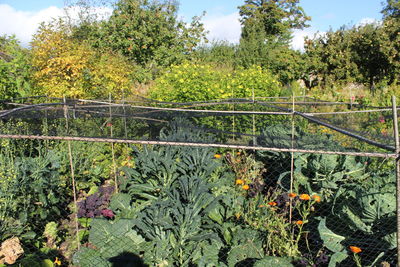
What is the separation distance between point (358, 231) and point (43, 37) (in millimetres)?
7300

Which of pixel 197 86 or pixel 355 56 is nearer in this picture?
pixel 197 86

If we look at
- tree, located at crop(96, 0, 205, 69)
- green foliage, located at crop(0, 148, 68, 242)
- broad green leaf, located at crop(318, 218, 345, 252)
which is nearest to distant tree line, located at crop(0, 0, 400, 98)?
tree, located at crop(96, 0, 205, 69)

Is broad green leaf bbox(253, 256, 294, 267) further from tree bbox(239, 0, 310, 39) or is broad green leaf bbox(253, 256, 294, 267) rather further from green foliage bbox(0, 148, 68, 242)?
tree bbox(239, 0, 310, 39)

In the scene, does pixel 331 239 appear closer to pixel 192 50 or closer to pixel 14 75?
pixel 14 75

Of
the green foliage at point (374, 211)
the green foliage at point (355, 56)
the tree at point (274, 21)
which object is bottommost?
the green foliage at point (374, 211)

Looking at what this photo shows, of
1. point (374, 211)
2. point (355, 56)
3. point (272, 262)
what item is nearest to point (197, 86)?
point (374, 211)

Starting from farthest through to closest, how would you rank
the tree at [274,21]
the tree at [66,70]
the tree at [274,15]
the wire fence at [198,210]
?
1. the tree at [274,15]
2. the tree at [274,21]
3. the tree at [66,70]
4. the wire fence at [198,210]

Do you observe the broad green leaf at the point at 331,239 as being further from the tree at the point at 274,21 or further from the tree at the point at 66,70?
the tree at the point at 274,21

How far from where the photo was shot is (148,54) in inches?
629

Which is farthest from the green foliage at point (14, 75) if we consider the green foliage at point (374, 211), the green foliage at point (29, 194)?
the green foliage at point (374, 211)

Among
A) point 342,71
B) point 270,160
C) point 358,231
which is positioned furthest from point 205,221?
point 342,71

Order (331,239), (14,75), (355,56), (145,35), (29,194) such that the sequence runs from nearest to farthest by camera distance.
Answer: (331,239)
(29,194)
(14,75)
(145,35)
(355,56)

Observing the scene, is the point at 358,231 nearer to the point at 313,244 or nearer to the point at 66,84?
the point at 313,244

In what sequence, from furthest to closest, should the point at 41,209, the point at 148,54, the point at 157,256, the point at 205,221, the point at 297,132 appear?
1. the point at 148,54
2. the point at 297,132
3. the point at 41,209
4. the point at 205,221
5. the point at 157,256
